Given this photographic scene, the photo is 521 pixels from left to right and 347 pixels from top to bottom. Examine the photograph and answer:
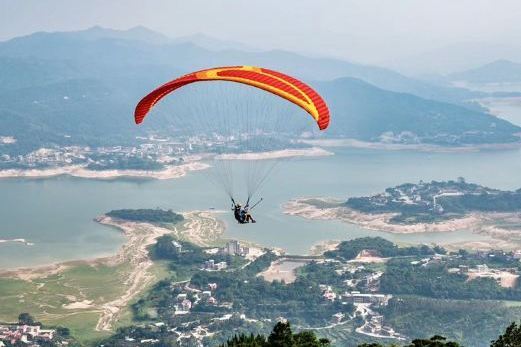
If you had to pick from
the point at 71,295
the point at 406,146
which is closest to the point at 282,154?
the point at 406,146

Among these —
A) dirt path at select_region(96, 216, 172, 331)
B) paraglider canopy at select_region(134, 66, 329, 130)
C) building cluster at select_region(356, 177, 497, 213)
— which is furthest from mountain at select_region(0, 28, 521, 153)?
paraglider canopy at select_region(134, 66, 329, 130)

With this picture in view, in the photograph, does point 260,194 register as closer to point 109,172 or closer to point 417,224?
point 417,224

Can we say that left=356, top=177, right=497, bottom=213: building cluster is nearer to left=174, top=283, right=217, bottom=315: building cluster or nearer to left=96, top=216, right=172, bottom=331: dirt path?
left=96, top=216, right=172, bottom=331: dirt path

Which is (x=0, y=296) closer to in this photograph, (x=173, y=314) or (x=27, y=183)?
(x=173, y=314)

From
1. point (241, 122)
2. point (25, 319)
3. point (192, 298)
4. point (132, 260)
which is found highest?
point (241, 122)

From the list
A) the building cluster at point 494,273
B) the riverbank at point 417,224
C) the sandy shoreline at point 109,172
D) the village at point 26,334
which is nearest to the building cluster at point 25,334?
the village at point 26,334

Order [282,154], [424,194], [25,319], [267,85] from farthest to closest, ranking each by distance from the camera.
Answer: [282,154] → [424,194] → [25,319] → [267,85]

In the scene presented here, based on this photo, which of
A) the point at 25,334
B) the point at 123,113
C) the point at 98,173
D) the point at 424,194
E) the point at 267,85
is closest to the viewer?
the point at 267,85

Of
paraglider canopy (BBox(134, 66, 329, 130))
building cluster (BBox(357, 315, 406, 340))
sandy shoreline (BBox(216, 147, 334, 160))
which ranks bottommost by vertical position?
building cluster (BBox(357, 315, 406, 340))
